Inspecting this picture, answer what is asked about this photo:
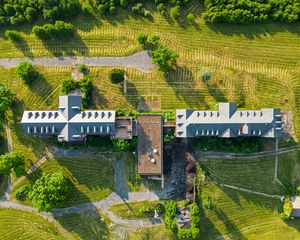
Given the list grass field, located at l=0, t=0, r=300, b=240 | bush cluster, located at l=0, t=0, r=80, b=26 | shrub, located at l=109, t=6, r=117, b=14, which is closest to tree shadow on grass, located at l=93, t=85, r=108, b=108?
grass field, located at l=0, t=0, r=300, b=240

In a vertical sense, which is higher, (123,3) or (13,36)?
(123,3)

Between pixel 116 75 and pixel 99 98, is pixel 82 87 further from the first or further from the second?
pixel 116 75

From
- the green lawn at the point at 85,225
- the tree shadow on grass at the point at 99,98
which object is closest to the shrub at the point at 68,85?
the tree shadow on grass at the point at 99,98

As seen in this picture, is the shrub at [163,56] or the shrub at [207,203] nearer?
the shrub at [163,56]

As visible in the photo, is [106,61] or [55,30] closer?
[55,30]

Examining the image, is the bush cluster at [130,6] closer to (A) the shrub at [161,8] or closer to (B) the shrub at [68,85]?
(A) the shrub at [161,8]

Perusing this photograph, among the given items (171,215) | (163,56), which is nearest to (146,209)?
(171,215)

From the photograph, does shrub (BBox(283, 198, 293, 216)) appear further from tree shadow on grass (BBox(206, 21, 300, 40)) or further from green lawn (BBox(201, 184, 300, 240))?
A: tree shadow on grass (BBox(206, 21, 300, 40))
